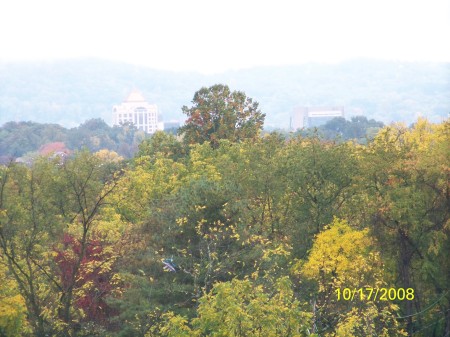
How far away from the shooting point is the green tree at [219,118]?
47125mm

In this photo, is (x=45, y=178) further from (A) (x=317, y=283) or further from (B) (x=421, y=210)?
(B) (x=421, y=210)

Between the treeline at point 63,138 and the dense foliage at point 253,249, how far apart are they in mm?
112170

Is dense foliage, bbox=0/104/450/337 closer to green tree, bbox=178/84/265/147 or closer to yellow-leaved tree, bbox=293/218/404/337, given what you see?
yellow-leaved tree, bbox=293/218/404/337

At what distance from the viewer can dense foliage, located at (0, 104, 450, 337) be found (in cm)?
2159

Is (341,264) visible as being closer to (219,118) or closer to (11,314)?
(11,314)

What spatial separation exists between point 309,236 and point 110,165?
1334 inches

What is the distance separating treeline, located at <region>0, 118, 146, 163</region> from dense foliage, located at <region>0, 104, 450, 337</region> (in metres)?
112

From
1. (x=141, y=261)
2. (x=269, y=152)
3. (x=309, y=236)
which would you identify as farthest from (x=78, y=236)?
(x=269, y=152)

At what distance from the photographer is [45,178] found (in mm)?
31344

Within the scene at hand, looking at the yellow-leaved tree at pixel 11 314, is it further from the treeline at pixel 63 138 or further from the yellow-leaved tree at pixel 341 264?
the treeline at pixel 63 138

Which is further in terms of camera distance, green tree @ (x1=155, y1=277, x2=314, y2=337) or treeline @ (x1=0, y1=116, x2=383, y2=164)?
treeline @ (x1=0, y1=116, x2=383, y2=164)

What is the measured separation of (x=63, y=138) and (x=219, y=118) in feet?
352
